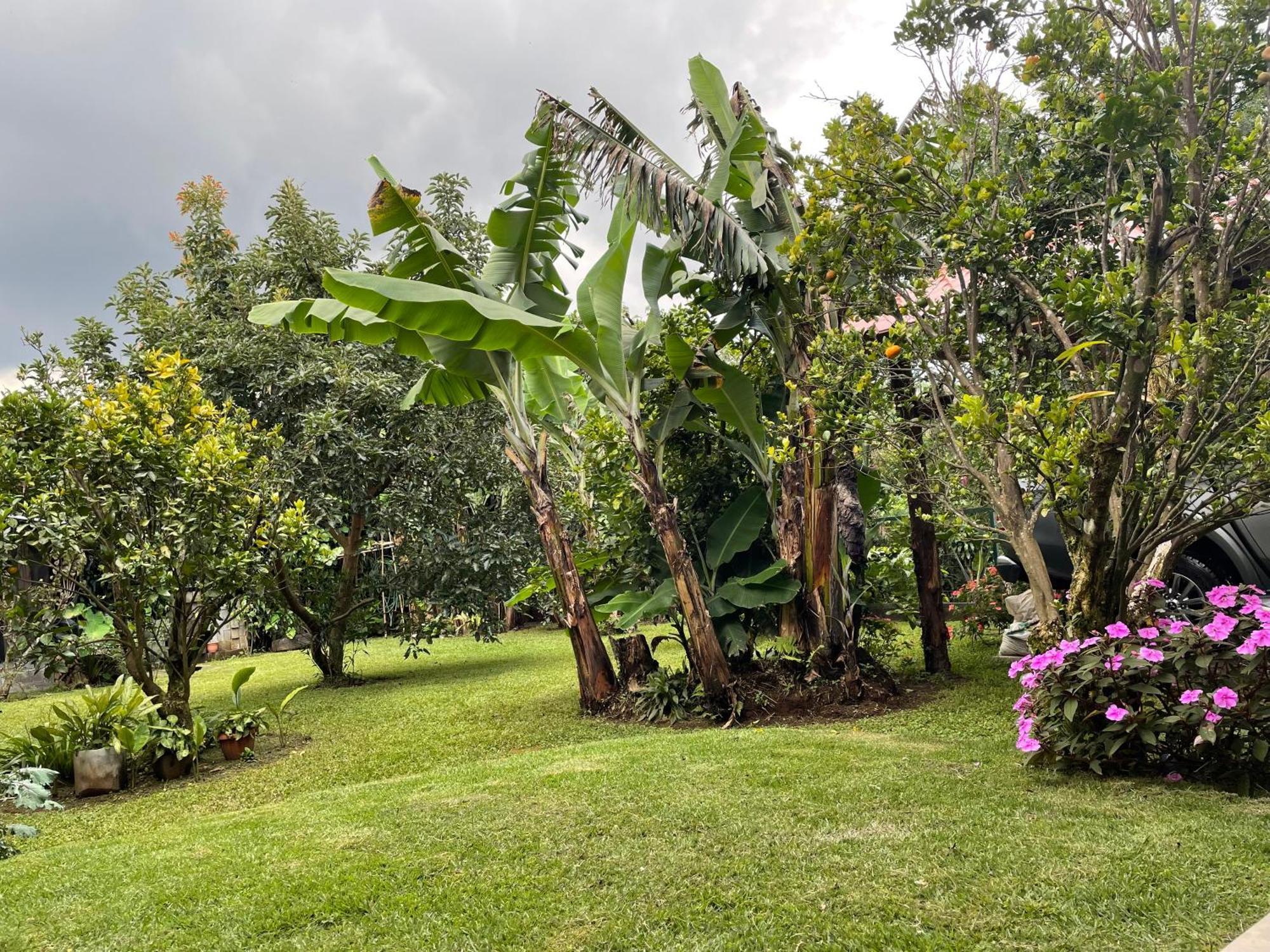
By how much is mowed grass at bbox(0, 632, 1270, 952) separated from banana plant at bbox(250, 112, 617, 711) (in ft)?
7.85

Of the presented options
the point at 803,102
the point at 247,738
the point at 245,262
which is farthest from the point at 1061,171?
the point at 245,262

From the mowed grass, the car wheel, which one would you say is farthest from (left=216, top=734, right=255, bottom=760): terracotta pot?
the car wheel

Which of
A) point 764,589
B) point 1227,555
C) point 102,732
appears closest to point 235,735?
point 102,732

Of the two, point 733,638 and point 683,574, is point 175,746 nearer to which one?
point 683,574

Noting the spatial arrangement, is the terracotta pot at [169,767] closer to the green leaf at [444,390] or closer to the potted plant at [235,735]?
the potted plant at [235,735]

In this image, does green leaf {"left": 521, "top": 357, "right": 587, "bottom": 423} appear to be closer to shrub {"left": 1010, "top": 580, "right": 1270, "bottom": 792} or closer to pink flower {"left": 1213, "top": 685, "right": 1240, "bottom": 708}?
shrub {"left": 1010, "top": 580, "right": 1270, "bottom": 792}

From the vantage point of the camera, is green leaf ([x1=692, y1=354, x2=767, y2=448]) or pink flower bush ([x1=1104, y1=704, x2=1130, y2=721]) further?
green leaf ([x1=692, y1=354, x2=767, y2=448])

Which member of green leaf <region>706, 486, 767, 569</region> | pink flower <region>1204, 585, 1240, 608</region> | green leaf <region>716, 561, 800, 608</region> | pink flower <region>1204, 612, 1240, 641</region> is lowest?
pink flower <region>1204, 612, 1240, 641</region>

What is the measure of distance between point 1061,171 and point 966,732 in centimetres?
371

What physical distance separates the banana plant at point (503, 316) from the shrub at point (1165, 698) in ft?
12.9

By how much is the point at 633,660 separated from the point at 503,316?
12.4 ft

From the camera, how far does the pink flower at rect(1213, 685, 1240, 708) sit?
3753mm

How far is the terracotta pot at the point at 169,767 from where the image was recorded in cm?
680

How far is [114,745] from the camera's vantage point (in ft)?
21.3
